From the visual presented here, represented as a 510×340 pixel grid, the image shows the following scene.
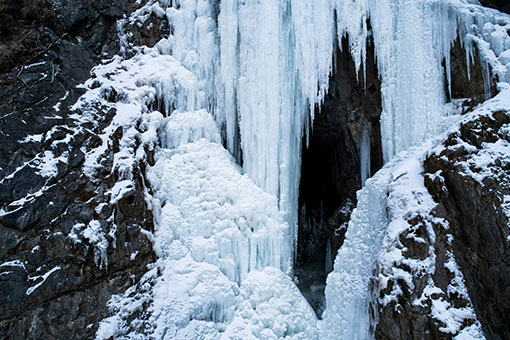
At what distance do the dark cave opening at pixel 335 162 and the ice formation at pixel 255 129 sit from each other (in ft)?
1.51

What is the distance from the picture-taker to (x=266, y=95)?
8.04 meters

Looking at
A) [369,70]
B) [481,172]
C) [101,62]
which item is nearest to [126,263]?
[101,62]

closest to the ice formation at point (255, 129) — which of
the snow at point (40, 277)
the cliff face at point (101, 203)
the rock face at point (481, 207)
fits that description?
the cliff face at point (101, 203)

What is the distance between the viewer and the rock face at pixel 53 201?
5367 mm

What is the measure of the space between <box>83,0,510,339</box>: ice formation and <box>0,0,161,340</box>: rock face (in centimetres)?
35

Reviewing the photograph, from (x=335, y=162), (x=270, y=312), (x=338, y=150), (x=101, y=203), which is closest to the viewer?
(x=101, y=203)

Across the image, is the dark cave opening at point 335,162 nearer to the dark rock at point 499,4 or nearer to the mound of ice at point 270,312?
the mound of ice at point 270,312

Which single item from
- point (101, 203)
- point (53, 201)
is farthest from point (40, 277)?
point (101, 203)

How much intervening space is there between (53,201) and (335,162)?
26.0 ft

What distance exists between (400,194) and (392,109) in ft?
8.30

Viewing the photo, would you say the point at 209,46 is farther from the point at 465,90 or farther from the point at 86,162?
the point at 465,90

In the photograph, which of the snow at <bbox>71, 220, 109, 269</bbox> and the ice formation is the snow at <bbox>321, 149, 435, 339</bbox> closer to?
the ice formation

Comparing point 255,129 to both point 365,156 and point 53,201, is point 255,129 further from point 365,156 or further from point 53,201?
point 53,201

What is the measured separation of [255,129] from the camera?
7.98 metres
